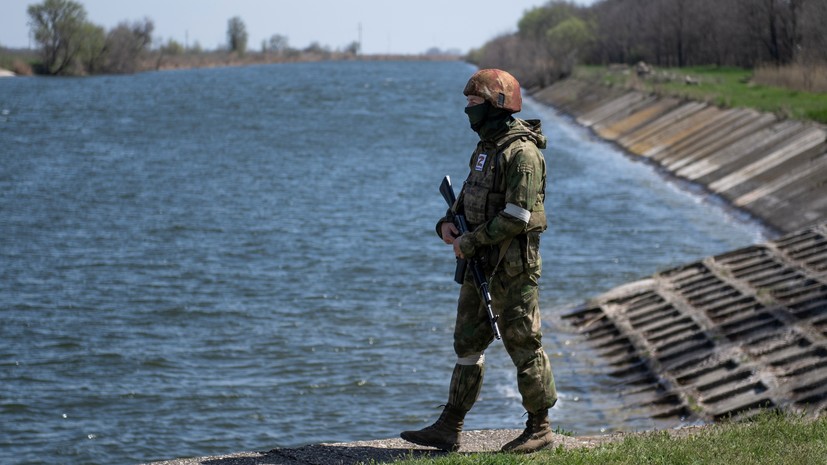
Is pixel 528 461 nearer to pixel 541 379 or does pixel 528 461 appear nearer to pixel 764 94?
pixel 541 379

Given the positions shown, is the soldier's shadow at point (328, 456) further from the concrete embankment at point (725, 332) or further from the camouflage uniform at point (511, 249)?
the concrete embankment at point (725, 332)

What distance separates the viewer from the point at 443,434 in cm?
768

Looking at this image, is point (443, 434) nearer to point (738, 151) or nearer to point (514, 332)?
point (514, 332)

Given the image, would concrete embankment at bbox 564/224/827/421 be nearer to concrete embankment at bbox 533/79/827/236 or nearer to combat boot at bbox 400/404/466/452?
combat boot at bbox 400/404/466/452

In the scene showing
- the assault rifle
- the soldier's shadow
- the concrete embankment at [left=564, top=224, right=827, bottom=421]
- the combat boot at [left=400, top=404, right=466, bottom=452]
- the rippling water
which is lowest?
the rippling water

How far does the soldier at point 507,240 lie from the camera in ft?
23.9

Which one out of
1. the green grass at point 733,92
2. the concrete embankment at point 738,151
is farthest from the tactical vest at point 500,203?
the green grass at point 733,92

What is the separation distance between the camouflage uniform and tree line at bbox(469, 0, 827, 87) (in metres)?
33.6

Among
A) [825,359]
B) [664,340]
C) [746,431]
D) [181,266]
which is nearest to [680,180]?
[181,266]

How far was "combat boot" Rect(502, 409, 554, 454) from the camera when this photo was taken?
293 inches

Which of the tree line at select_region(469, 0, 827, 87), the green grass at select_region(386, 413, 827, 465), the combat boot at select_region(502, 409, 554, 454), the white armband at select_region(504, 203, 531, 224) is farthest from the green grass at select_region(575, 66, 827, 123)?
the white armband at select_region(504, 203, 531, 224)

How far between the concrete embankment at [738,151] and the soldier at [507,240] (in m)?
15.2

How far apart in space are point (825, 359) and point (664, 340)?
3102 millimetres

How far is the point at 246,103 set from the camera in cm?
7631
